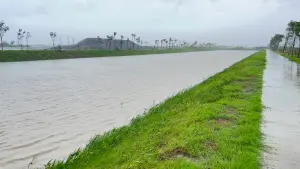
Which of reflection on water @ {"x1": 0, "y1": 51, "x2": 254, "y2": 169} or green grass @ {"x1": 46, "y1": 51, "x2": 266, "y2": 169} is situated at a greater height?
green grass @ {"x1": 46, "y1": 51, "x2": 266, "y2": 169}

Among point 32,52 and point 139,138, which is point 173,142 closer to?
point 139,138

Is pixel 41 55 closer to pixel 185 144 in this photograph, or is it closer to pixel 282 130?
pixel 282 130

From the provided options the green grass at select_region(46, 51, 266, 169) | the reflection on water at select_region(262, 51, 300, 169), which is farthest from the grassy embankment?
the reflection on water at select_region(262, 51, 300, 169)

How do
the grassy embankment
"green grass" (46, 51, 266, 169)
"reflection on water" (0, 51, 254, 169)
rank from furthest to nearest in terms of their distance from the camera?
1. the grassy embankment
2. "reflection on water" (0, 51, 254, 169)
3. "green grass" (46, 51, 266, 169)

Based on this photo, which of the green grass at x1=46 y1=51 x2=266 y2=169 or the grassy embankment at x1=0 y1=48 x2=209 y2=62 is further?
the grassy embankment at x1=0 y1=48 x2=209 y2=62

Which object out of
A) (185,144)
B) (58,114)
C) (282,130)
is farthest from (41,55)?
(185,144)

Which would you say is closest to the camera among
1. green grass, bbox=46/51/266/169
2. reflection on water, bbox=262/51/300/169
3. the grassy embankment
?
green grass, bbox=46/51/266/169

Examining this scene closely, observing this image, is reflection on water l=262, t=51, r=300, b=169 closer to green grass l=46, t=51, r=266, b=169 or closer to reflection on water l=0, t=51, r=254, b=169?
green grass l=46, t=51, r=266, b=169

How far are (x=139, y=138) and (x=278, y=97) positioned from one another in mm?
10006

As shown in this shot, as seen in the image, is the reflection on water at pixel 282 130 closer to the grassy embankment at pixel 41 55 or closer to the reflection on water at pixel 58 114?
the reflection on water at pixel 58 114

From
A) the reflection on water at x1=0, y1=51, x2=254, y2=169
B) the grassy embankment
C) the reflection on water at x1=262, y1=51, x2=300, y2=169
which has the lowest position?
the reflection on water at x1=0, y1=51, x2=254, y2=169

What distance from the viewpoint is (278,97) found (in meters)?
17.0

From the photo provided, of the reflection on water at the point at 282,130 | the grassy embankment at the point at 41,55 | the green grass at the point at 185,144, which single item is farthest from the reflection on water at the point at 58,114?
the grassy embankment at the point at 41,55

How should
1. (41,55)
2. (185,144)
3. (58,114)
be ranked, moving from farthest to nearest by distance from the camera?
(41,55), (58,114), (185,144)
